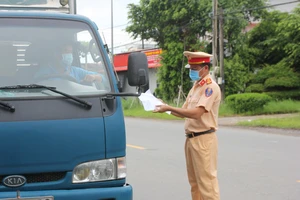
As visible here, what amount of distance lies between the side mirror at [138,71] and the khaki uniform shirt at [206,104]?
77 centimetres

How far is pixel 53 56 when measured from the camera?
14.9 feet

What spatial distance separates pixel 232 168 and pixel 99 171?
527 cm

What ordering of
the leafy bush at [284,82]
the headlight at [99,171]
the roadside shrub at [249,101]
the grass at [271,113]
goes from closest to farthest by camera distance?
the headlight at [99,171] → the grass at [271,113] → the roadside shrub at [249,101] → the leafy bush at [284,82]

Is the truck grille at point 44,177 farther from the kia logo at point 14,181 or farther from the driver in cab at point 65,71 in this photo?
the driver in cab at point 65,71

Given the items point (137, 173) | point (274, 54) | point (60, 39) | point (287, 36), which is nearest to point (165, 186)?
point (137, 173)

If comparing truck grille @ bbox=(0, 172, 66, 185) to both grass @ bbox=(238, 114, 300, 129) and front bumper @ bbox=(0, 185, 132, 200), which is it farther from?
grass @ bbox=(238, 114, 300, 129)

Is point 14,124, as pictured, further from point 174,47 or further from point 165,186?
point 174,47

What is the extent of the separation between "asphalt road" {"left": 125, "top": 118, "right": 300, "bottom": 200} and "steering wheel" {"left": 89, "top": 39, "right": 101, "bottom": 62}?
9.37ft

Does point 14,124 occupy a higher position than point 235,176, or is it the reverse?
point 14,124

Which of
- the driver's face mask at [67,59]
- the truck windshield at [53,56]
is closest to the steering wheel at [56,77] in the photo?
the truck windshield at [53,56]

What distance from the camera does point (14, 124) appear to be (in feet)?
12.7

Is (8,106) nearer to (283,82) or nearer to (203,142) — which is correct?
(203,142)

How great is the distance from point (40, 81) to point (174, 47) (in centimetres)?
2636

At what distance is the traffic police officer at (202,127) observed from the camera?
5.00 metres
